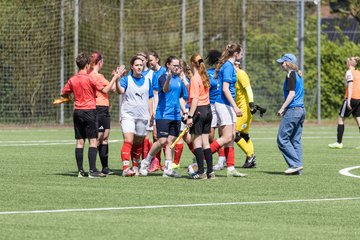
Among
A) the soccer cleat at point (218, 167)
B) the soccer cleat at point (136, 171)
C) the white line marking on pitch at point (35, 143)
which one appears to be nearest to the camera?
the soccer cleat at point (136, 171)

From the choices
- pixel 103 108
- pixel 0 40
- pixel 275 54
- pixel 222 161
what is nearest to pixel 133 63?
pixel 103 108

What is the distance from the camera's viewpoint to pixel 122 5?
38.0 metres

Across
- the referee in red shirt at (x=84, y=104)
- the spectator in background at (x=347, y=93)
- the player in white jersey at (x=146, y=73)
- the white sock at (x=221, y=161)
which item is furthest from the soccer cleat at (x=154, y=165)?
the spectator in background at (x=347, y=93)

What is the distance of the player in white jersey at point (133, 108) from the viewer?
16719mm

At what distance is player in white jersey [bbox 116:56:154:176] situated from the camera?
16.7 metres

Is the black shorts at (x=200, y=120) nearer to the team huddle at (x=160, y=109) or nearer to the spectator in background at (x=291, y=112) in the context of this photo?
the team huddle at (x=160, y=109)

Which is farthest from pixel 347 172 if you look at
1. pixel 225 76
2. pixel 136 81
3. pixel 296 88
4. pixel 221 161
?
pixel 136 81

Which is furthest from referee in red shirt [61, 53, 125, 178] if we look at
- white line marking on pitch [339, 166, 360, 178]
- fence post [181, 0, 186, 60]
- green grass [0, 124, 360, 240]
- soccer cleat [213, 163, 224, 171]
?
fence post [181, 0, 186, 60]

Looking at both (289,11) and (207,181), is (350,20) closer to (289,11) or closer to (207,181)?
(289,11)

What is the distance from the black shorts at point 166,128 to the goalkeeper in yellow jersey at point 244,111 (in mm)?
2180

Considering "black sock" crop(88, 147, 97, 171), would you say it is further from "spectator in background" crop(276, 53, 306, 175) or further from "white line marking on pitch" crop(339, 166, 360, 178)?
"white line marking on pitch" crop(339, 166, 360, 178)

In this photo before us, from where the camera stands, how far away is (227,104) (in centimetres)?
1686

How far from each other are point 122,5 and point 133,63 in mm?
21610

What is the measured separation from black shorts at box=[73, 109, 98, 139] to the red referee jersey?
9 centimetres
